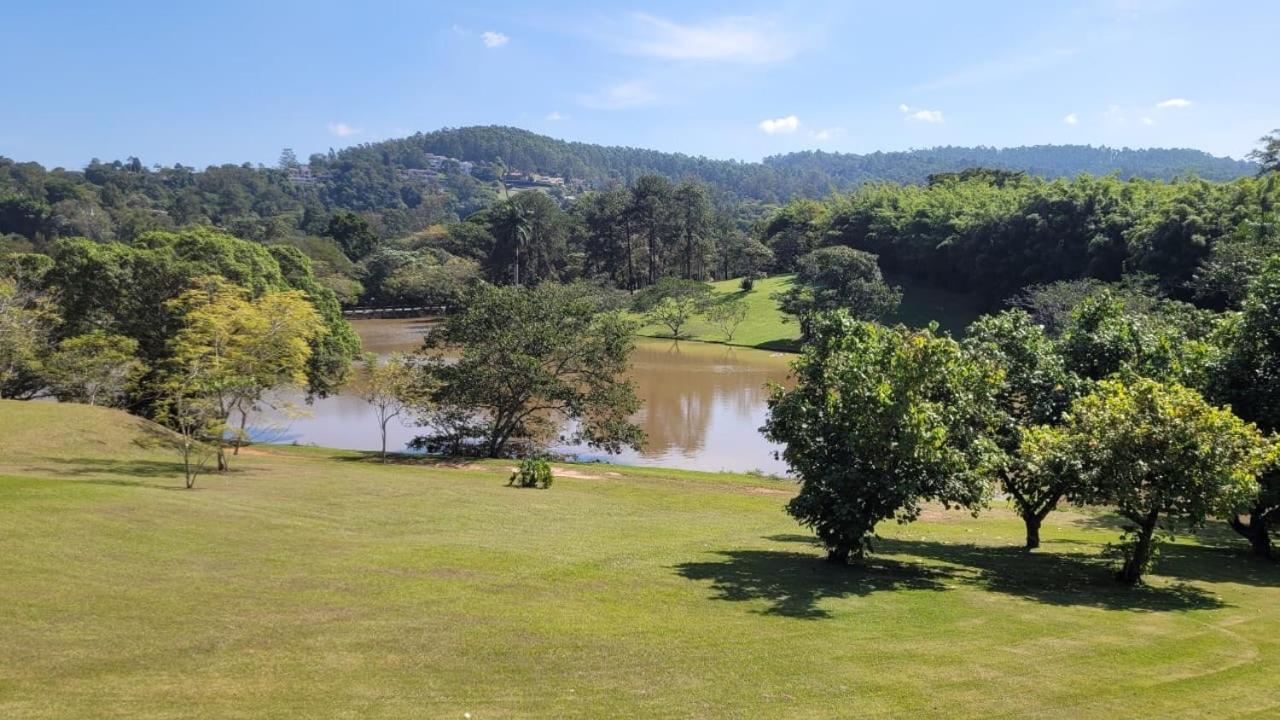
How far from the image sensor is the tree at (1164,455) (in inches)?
599

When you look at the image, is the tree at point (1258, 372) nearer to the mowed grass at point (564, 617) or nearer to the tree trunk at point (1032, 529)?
the mowed grass at point (564, 617)

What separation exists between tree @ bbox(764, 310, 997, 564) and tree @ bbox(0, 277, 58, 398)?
3137 cm

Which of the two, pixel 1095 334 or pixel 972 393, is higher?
pixel 1095 334

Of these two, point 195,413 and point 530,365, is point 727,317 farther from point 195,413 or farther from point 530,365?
point 195,413

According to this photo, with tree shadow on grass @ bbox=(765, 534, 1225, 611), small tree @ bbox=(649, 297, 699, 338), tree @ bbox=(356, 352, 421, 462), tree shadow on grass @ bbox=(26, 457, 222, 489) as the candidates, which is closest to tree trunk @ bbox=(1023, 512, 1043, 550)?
tree shadow on grass @ bbox=(765, 534, 1225, 611)

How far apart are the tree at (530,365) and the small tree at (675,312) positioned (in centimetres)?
4718

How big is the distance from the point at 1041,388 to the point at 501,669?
14.9 m

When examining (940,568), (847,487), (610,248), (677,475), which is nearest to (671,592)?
(847,487)

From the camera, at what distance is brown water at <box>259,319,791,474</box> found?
131ft

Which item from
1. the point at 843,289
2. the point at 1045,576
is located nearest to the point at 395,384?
the point at 1045,576

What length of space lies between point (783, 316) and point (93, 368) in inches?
2428

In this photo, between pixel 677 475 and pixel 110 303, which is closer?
pixel 677 475

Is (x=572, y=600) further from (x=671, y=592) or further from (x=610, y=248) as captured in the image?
(x=610, y=248)

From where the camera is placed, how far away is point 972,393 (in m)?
17.7
